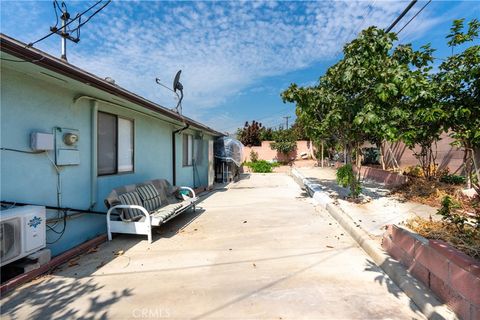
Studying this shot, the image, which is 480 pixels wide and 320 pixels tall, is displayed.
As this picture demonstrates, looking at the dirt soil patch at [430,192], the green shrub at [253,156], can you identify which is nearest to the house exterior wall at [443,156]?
the dirt soil patch at [430,192]

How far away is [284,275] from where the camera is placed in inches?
155

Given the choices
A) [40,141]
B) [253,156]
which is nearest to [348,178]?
[40,141]

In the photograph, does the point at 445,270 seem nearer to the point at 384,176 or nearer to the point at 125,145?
the point at 125,145

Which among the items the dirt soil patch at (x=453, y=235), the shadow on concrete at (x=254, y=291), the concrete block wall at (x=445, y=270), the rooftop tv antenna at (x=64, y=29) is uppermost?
the rooftop tv antenna at (x=64, y=29)

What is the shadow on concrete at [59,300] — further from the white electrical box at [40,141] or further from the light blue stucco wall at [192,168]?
the light blue stucco wall at [192,168]

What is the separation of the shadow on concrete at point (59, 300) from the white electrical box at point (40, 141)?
1.97m

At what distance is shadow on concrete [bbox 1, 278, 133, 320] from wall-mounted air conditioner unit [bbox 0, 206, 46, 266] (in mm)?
475

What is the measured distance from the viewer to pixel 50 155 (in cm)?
451

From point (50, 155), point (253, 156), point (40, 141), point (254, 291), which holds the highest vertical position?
point (253, 156)

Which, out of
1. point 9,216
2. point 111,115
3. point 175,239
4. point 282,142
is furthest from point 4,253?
point 282,142

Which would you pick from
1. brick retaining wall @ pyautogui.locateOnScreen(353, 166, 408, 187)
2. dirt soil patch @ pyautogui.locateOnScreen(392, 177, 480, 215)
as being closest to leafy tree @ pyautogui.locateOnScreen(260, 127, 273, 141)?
brick retaining wall @ pyautogui.locateOnScreen(353, 166, 408, 187)

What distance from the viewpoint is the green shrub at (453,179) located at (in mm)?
9181

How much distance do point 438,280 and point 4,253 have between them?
17.1ft

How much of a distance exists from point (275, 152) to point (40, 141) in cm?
2707
